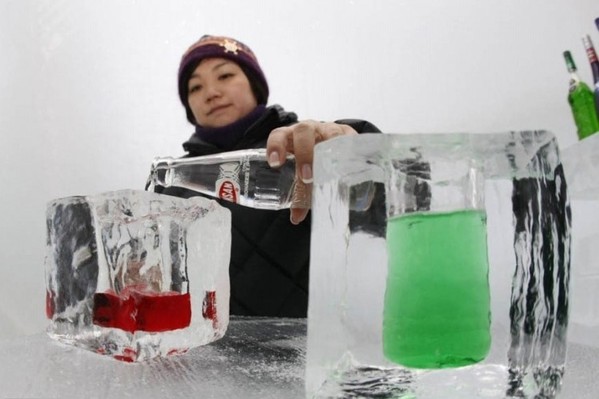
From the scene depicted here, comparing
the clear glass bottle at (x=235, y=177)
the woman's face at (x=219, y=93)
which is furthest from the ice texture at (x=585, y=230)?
the woman's face at (x=219, y=93)

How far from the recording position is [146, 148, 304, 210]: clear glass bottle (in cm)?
77

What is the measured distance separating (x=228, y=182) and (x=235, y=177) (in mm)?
38

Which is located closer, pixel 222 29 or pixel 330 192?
pixel 330 192

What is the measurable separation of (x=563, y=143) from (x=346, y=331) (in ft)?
5.18

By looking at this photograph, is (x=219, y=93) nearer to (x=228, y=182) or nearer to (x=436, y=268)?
(x=228, y=182)

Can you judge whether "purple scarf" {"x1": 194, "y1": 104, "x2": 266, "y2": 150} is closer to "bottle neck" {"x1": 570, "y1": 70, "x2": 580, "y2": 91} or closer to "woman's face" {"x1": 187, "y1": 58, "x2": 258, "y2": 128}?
→ "woman's face" {"x1": 187, "y1": 58, "x2": 258, "y2": 128}

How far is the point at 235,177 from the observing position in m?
0.81

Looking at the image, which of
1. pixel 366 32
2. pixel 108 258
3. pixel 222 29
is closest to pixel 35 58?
pixel 222 29

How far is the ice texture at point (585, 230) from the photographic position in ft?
2.51

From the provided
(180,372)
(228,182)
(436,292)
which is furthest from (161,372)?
(228,182)

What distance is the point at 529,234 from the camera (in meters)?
0.32

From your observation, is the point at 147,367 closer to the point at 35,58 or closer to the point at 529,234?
the point at 529,234

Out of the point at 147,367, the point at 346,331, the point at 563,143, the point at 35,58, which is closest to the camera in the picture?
the point at 346,331

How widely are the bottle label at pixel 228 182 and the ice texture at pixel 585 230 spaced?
44 centimetres
